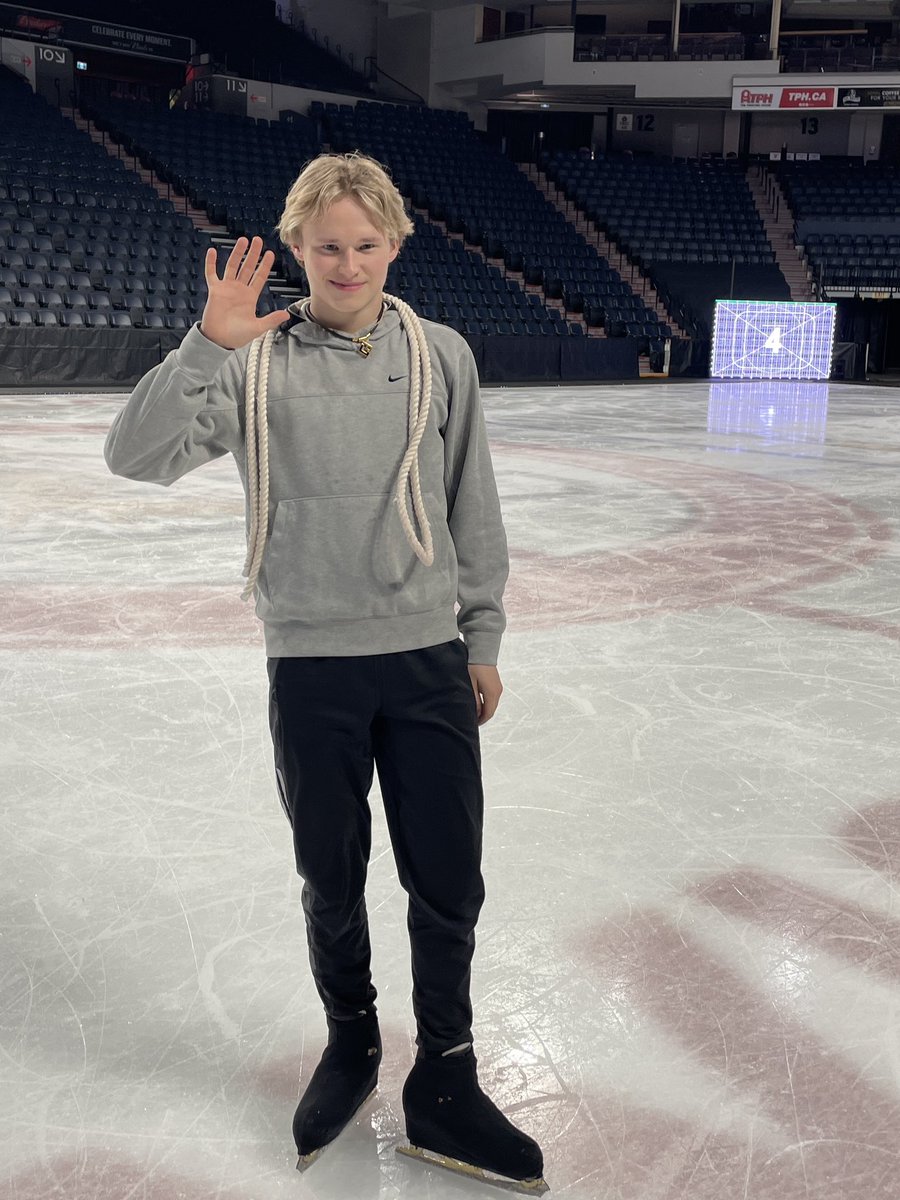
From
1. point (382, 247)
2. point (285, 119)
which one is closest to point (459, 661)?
point (382, 247)

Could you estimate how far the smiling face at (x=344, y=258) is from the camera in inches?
63.0

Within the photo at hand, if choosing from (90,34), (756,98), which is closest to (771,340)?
(756,98)

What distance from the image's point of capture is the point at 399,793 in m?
1.73

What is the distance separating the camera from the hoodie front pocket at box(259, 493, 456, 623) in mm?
1665

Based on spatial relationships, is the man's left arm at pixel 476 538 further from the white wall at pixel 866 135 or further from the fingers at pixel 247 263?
the white wall at pixel 866 135

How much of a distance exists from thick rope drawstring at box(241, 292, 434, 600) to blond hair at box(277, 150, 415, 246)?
13 cm

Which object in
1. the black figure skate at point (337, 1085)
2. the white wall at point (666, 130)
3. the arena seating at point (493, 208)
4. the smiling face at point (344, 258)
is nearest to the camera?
the smiling face at point (344, 258)

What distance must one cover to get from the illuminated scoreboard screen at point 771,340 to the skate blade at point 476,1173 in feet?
73.7

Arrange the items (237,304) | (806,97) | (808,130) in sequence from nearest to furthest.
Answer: (237,304) → (806,97) → (808,130)

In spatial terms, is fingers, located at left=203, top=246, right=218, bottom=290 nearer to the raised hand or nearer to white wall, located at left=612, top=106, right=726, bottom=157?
the raised hand

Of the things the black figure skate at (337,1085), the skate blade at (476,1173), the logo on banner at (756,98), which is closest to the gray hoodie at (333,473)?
the black figure skate at (337,1085)

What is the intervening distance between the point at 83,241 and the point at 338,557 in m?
17.2

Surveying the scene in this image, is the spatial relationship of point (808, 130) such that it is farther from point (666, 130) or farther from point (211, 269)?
point (211, 269)

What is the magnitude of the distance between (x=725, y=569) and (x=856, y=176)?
25.3 meters
